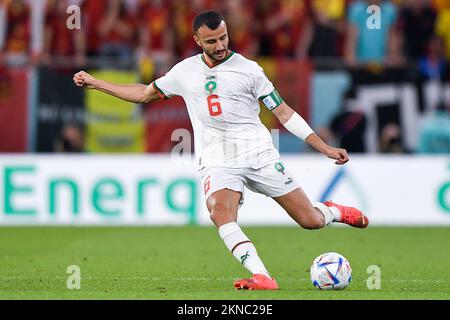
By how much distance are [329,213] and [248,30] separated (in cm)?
896

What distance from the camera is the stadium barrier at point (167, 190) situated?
57.9 feet

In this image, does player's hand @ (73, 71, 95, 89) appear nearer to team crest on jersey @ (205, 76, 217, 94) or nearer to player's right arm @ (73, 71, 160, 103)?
player's right arm @ (73, 71, 160, 103)

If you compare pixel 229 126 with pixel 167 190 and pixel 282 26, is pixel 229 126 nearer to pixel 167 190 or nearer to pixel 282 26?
pixel 167 190

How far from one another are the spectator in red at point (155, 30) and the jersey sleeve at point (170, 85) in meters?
8.84

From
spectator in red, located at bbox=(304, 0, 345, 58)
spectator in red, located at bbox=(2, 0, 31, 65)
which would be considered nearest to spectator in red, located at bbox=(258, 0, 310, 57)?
spectator in red, located at bbox=(304, 0, 345, 58)

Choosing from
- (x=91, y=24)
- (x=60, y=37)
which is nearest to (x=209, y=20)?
(x=91, y=24)

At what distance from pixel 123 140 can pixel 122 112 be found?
0.45 meters

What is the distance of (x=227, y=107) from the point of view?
33.1 feet
